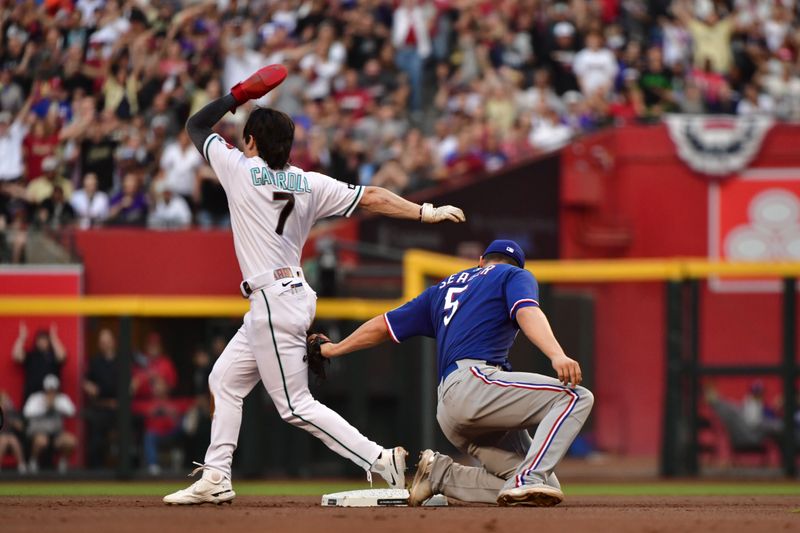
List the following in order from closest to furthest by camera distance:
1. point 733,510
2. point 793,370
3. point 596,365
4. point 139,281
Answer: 1. point 733,510
2. point 793,370
3. point 596,365
4. point 139,281

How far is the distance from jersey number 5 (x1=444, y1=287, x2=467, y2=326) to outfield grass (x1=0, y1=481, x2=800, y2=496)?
127 inches

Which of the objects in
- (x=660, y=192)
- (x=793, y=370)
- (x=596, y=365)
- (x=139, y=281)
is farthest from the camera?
(x=660, y=192)

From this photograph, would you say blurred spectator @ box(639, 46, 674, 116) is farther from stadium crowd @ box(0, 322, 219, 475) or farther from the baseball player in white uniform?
the baseball player in white uniform

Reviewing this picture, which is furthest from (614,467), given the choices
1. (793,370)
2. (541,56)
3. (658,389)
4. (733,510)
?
(733,510)

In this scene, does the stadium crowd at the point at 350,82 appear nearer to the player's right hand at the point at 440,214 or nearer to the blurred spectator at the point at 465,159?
the blurred spectator at the point at 465,159

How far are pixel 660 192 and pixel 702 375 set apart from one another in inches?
171

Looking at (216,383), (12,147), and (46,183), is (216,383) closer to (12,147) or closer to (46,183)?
(46,183)

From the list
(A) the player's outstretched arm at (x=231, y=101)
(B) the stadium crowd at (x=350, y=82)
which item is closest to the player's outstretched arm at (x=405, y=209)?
(A) the player's outstretched arm at (x=231, y=101)

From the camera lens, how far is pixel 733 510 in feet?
21.8

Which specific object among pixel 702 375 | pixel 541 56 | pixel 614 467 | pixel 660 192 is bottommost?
pixel 614 467

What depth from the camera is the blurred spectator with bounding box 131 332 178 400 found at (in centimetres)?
1202

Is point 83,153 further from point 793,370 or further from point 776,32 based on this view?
point 776,32

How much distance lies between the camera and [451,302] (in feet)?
22.5

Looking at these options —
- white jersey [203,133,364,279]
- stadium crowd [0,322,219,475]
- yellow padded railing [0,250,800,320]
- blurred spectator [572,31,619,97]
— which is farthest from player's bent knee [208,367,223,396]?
blurred spectator [572,31,619,97]
